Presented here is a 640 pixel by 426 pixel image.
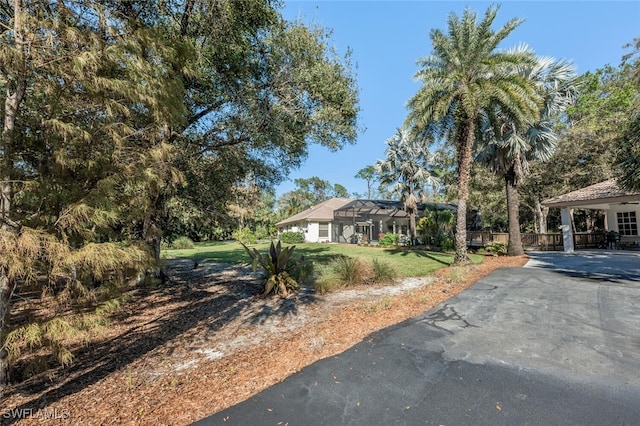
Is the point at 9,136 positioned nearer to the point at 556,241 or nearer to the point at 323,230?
the point at 556,241

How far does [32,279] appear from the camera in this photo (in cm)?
267

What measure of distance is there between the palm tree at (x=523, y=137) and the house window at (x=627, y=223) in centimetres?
899

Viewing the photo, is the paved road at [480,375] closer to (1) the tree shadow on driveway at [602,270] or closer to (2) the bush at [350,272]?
(2) the bush at [350,272]

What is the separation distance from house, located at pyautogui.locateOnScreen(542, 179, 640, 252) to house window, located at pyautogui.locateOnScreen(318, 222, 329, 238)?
1847cm

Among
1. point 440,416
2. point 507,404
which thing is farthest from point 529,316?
point 440,416

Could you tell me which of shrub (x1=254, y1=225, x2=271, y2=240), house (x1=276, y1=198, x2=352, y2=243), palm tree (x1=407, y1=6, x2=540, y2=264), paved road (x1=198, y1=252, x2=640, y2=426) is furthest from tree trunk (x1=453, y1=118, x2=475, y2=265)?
shrub (x1=254, y1=225, x2=271, y2=240)

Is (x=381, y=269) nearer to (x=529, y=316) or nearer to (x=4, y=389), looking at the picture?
(x=529, y=316)

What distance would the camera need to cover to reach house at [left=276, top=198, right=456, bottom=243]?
89.1 ft

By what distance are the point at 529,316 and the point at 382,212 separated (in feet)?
72.5

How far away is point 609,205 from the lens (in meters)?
16.8

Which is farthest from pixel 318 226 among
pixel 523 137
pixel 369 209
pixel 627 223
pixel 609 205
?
pixel 627 223

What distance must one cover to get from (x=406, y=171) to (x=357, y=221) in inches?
295

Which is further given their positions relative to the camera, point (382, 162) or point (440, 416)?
point (382, 162)

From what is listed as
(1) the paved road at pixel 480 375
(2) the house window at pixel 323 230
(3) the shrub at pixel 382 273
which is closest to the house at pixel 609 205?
(3) the shrub at pixel 382 273
